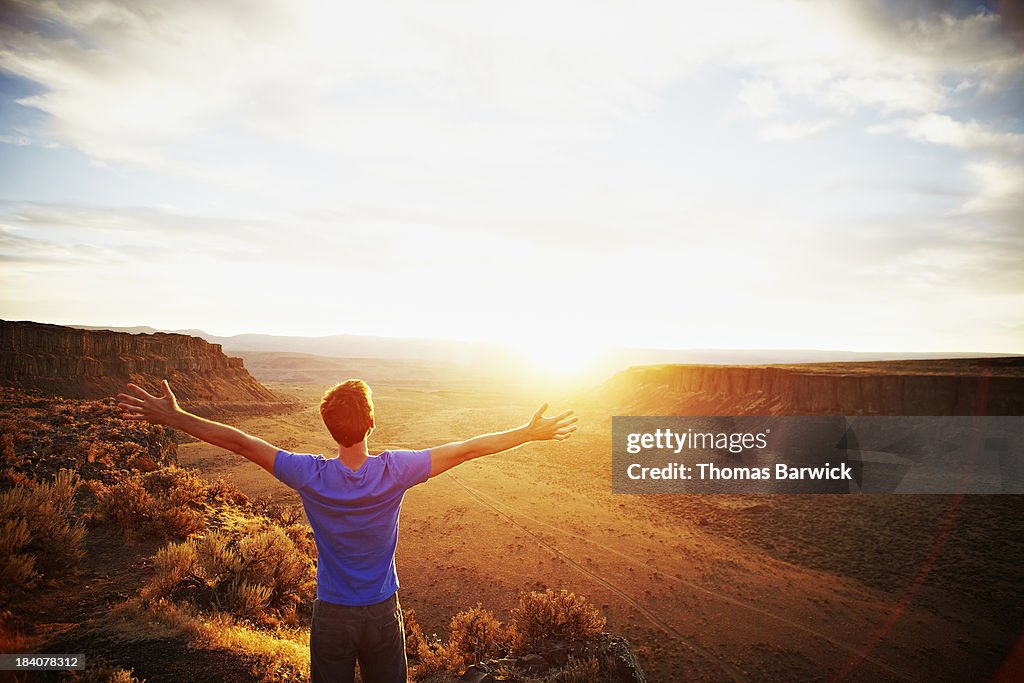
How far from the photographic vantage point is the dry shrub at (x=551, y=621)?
781 centimetres

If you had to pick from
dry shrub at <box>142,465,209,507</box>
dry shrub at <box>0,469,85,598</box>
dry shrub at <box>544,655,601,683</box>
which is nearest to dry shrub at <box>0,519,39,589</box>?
dry shrub at <box>0,469,85,598</box>

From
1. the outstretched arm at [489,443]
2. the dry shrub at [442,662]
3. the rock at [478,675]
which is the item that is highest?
the outstretched arm at [489,443]

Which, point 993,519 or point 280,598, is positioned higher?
point 280,598

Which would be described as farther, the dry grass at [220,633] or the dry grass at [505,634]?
the dry grass at [505,634]

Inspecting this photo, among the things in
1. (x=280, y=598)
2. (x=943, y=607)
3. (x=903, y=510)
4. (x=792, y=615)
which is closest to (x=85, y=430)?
(x=280, y=598)

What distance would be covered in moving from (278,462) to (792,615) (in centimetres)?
1263

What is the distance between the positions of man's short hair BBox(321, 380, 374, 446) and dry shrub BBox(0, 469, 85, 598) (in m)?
6.24

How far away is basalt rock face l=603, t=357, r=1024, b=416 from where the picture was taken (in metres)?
22.5

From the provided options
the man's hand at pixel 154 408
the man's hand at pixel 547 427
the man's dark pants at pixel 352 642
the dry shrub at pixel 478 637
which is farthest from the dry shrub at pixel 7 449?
the man's hand at pixel 547 427

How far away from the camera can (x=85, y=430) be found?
14484 mm

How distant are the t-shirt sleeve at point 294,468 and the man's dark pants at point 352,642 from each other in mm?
650

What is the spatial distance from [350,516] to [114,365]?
151ft

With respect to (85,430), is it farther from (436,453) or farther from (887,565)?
(887,565)

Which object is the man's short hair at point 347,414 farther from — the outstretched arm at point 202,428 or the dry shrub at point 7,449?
the dry shrub at point 7,449
